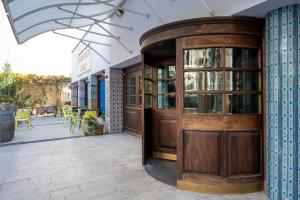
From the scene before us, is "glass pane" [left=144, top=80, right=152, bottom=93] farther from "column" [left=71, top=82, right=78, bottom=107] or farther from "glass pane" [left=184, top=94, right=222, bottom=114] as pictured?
"column" [left=71, top=82, right=78, bottom=107]

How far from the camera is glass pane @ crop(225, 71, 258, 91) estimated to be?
292 centimetres

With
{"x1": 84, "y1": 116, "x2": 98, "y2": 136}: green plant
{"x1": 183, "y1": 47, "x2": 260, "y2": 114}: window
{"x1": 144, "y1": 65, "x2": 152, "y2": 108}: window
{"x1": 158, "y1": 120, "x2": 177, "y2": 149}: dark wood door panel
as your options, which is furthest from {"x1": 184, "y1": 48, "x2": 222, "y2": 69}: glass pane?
{"x1": 84, "y1": 116, "x2": 98, "y2": 136}: green plant

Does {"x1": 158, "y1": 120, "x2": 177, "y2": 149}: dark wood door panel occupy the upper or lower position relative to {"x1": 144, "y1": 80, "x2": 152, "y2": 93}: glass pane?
lower

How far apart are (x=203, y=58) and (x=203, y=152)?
4.32ft

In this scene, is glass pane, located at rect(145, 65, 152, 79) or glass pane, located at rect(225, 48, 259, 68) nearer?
glass pane, located at rect(225, 48, 259, 68)

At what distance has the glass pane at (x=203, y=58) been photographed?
2.92 metres

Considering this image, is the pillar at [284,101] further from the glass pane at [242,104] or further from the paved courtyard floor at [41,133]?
the paved courtyard floor at [41,133]

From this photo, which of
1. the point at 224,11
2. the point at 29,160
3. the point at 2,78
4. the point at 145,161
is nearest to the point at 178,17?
the point at 224,11

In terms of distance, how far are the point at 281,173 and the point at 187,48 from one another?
1.99 metres

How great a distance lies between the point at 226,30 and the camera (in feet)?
Answer: 9.14

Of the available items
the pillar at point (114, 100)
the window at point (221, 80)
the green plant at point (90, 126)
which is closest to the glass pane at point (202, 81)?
the window at point (221, 80)

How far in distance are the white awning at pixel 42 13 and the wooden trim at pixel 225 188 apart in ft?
12.6

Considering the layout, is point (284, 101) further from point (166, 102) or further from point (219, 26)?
point (166, 102)

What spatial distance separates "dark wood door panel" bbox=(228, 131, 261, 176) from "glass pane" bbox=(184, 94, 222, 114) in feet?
1.33
